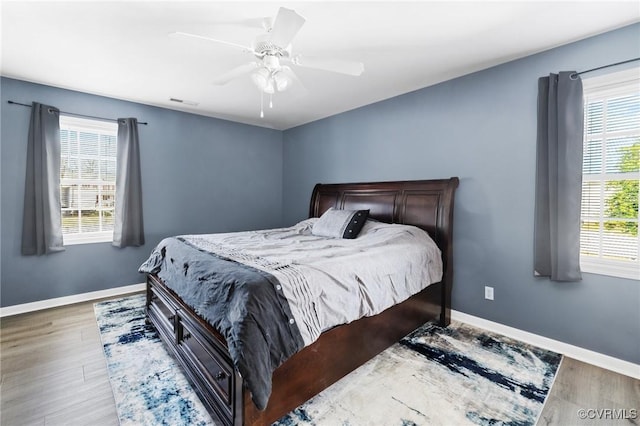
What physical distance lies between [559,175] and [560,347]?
4.66 feet

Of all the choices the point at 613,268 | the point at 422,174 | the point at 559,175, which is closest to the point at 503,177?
the point at 559,175

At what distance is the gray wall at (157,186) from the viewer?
3182 millimetres

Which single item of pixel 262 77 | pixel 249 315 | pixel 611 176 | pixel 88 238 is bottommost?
pixel 249 315

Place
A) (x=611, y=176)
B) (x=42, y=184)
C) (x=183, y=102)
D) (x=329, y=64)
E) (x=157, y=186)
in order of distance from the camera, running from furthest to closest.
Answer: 1. (x=157, y=186)
2. (x=183, y=102)
3. (x=42, y=184)
4. (x=611, y=176)
5. (x=329, y=64)

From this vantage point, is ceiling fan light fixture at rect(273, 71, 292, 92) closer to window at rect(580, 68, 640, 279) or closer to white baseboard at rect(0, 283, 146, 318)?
window at rect(580, 68, 640, 279)

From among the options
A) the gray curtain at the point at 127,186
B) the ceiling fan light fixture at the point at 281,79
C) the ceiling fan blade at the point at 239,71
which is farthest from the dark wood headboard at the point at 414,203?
the gray curtain at the point at 127,186

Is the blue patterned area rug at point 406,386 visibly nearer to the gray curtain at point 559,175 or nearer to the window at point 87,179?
the gray curtain at point 559,175

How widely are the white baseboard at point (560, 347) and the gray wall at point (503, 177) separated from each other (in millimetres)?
46

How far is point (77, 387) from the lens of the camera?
6.53ft

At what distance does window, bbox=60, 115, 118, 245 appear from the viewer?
11.6ft

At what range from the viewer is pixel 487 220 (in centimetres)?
288

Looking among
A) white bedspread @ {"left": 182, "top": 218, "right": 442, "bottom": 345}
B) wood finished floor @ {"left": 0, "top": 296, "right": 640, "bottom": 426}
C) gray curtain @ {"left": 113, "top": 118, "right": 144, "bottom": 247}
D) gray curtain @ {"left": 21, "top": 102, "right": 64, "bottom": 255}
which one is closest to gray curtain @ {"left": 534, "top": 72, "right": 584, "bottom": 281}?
wood finished floor @ {"left": 0, "top": 296, "right": 640, "bottom": 426}

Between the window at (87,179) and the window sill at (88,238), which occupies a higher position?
the window at (87,179)

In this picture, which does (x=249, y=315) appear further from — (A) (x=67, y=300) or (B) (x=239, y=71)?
(A) (x=67, y=300)
